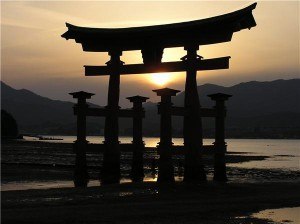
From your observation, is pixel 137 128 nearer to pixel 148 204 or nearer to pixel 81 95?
pixel 81 95

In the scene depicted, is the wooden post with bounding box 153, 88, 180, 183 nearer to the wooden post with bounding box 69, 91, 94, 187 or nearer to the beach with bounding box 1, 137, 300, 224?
the beach with bounding box 1, 137, 300, 224

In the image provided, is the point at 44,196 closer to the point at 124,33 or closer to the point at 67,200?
the point at 67,200

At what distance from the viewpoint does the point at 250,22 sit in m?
21.1

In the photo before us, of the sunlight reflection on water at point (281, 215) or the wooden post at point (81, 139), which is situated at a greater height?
the wooden post at point (81, 139)

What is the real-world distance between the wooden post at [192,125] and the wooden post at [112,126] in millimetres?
4143

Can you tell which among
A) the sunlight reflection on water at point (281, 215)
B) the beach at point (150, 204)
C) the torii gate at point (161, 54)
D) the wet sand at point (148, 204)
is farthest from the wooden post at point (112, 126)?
the sunlight reflection on water at point (281, 215)

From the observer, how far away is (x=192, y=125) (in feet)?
70.5

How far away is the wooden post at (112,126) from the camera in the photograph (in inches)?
949

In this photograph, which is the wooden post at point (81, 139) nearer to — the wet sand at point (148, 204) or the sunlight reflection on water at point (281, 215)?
the wet sand at point (148, 204)

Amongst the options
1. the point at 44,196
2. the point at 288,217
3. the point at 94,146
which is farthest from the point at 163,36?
the point at 288,217

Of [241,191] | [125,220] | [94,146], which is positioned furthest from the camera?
[94,146]

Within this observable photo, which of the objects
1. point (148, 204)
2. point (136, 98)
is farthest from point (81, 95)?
point (148, 204)

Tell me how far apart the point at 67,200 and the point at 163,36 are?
972cm

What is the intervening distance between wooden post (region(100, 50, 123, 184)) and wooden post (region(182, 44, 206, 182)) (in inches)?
163
